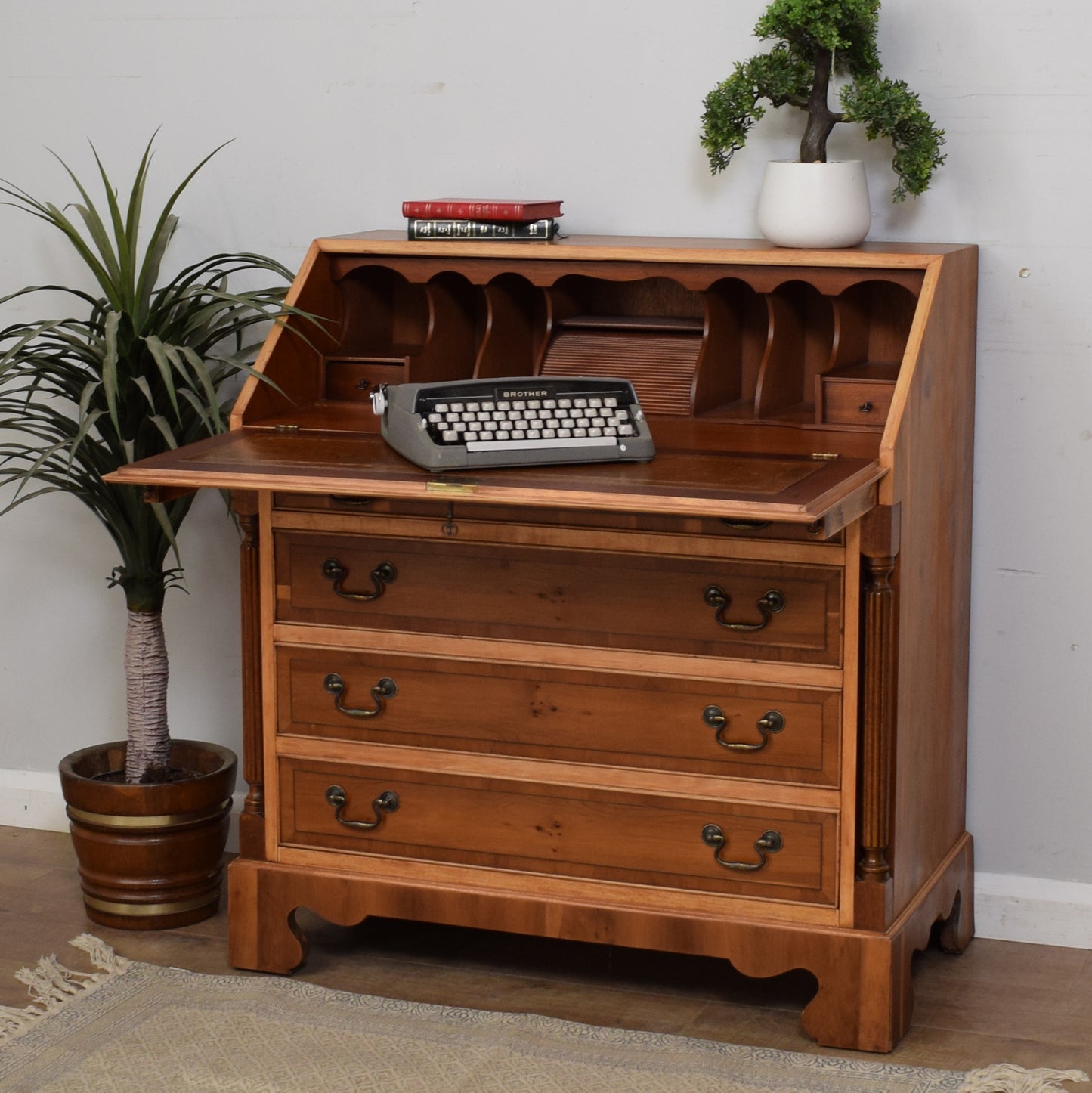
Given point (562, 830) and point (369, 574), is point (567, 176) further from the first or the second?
point (562, 830)

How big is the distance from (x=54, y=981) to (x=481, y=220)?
1.53 m

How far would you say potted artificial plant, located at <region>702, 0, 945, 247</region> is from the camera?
2.73 meters

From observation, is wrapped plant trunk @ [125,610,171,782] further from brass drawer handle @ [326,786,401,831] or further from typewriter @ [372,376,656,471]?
typewriter @ [372,376,656,471]

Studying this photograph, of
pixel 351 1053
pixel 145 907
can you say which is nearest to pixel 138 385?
pixel 145 907

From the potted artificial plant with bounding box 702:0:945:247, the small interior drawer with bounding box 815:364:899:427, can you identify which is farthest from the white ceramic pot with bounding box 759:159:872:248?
the small interior drawer with bounding box 815:364:899:427

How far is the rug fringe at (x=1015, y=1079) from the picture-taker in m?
2.49

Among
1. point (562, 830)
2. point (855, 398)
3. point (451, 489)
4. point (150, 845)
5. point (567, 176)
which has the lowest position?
point (150, 845)

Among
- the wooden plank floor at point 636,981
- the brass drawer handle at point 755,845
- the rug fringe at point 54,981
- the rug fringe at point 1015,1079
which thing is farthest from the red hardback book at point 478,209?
the rug fringe at point 1015,1079

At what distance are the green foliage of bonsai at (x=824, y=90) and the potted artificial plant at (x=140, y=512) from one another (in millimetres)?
874

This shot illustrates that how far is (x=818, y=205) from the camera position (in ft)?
8.98

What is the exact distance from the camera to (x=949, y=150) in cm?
292

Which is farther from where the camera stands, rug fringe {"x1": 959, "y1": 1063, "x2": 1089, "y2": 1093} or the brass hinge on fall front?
rug fringe {"x1": 959, "y1": 1063, "x2": 1089, "y2": 1093}

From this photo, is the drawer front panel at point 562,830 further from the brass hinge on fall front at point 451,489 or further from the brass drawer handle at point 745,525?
the brass hinge on fall front at point 451,489

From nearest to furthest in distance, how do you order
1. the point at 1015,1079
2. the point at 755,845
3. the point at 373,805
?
the point at 1015,1079
the point at 755,845
the point at 373,805
